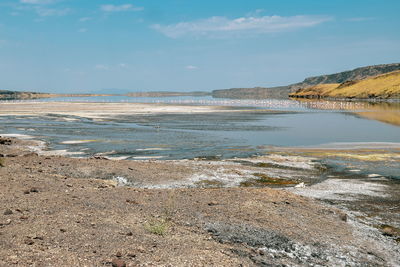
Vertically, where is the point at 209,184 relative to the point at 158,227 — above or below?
below

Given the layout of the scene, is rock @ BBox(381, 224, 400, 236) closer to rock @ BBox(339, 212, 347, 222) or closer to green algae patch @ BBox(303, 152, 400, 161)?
rock @ BBox(339, 212, 347, 222)

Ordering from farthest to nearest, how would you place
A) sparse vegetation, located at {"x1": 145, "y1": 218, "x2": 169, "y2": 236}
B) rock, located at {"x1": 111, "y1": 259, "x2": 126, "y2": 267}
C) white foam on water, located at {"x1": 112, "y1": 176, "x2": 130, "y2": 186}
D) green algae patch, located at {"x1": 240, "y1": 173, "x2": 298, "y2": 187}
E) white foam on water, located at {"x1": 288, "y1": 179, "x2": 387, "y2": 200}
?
1. green algae patch, located at {"x1": 240, "y1": 173, "x2": 298, "y2": 187}
2. white foam on water, located at {"x1": 112, "y1": 176, "x2": 130, "y2": 186}
3. white foam on water, located at {"x1": 288, "y1": 179, "x2": 387, "y2": 200}
4. sparse vegetation, located at {"x1": 145, "y1": 218, "x2": 169, "y2": 236}
5. rock, located at {"x1": 111, "y1": 259, "x2": 126, "y2": 267}

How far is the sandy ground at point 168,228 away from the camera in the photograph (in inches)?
369

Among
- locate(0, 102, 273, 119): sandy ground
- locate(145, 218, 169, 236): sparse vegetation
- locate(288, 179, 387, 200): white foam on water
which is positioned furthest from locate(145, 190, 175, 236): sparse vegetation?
locate(0, 102, 273, 119): sandy ground

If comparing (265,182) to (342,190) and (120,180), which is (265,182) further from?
(120,180)

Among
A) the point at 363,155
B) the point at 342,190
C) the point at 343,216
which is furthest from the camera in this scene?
the point at 363,155

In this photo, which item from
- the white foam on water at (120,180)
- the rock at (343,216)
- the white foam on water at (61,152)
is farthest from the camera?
the white foam on water at (61,152)

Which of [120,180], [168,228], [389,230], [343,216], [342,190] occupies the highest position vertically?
[168,228]

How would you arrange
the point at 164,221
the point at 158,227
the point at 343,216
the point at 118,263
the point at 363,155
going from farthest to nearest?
the point at 363,155 < the point at 343,216 < the point at 164,221 < the point at 158,227 < the point at 118,263

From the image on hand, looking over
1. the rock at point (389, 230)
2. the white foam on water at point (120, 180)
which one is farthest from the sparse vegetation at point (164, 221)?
the rock at point (389, 230)

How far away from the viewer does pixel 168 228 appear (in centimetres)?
1173

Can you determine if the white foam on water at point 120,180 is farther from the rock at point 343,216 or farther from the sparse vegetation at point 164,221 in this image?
the rock at point 343,216

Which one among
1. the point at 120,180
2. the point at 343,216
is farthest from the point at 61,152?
the point at 343,216

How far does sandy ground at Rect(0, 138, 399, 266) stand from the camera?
9367mm
